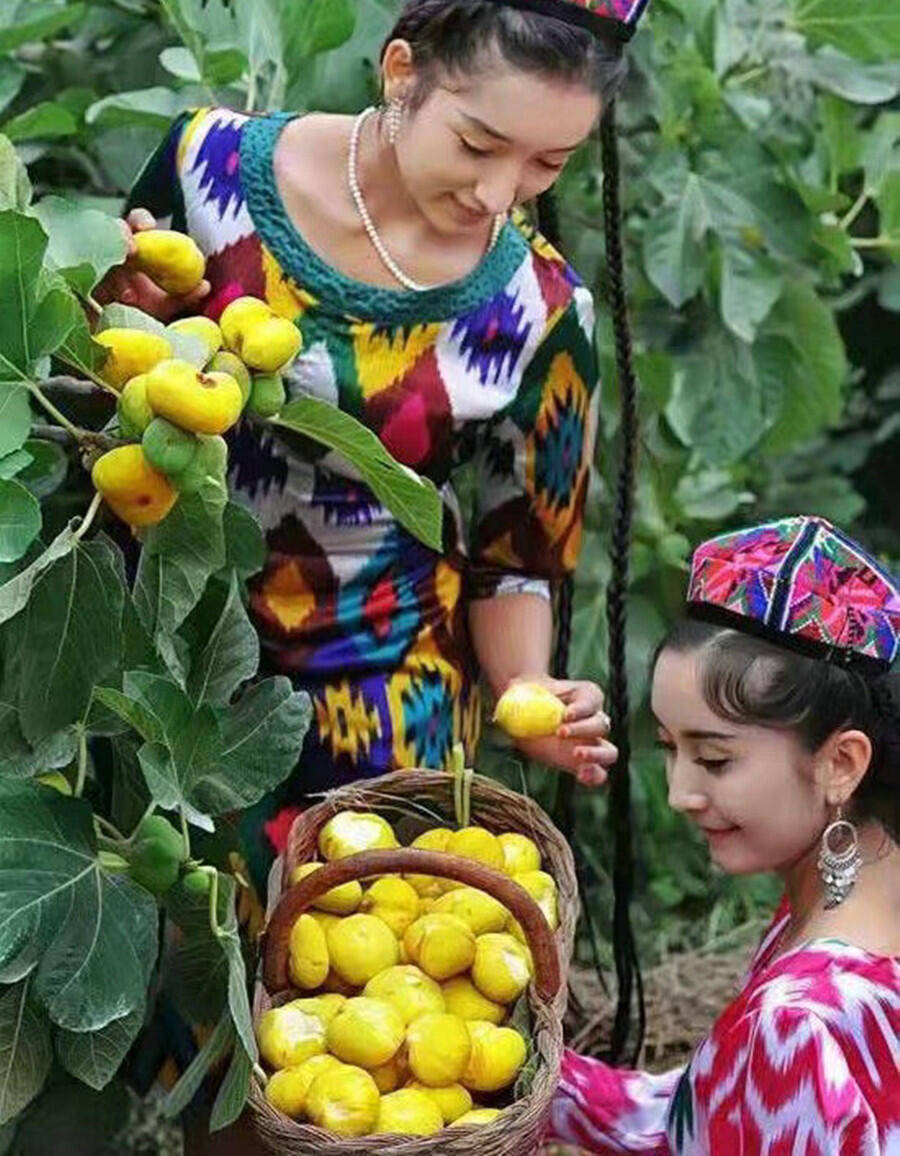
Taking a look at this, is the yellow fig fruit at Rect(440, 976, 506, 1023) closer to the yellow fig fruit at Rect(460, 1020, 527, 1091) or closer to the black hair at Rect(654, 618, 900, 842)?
the yellow fig fruit at Rect(460, 1020, 527, 1091)

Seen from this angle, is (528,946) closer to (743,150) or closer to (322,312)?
(322,312)

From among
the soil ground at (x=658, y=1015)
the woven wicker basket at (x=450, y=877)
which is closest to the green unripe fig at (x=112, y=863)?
the woven wicker basket at (x=450, y=877)

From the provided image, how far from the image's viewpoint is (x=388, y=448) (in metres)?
1.75

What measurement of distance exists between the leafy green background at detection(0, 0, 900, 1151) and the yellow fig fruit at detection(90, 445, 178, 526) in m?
0.04

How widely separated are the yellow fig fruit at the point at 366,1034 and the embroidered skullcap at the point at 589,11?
0.76 metres

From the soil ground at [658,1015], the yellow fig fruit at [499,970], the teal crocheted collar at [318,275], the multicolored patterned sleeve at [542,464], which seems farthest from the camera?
the soil ground at [658,1015]

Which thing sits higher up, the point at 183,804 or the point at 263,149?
the point at 263,149

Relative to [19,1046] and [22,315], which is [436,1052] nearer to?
[19,1046]

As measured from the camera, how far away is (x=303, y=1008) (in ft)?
4.88

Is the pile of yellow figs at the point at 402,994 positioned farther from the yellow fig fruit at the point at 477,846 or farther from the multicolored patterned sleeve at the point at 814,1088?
the multicolored patterned sleeve at the point at 814,1088

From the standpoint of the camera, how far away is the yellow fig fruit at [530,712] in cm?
176

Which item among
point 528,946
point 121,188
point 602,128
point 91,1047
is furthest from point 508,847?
point 121,188

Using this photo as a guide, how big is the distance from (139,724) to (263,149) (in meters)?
0.57

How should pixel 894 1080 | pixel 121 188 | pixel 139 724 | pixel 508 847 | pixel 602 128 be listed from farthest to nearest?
pixel 121 188, pixel 602 128, pixel 508 847, pixel 894 1080, pixel 139 724
